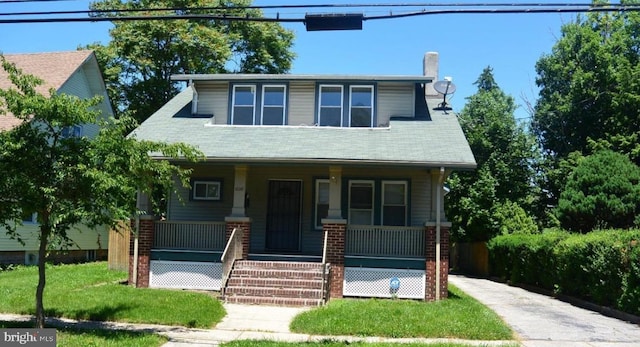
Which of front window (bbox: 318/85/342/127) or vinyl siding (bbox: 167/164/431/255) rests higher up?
front window (bbox: 318/85/342/127)

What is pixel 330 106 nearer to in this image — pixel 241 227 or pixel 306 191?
pixel 306 191

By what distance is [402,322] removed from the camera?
10164 millimetres

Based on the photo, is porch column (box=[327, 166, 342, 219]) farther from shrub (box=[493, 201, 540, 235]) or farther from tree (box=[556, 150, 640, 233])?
shrub (box=[493, 201, 540, 235])

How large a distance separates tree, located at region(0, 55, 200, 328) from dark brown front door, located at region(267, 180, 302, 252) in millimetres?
7565

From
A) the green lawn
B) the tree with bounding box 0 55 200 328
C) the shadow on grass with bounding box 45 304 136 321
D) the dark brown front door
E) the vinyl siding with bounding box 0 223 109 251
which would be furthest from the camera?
the vinyl siding with bounding box 0 223 109 251

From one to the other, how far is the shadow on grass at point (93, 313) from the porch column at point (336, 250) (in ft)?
16.0

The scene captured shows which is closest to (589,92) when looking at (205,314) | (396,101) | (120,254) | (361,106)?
(396,101)

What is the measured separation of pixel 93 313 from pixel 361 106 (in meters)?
9.50

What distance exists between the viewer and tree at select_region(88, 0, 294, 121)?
2925 centimetres

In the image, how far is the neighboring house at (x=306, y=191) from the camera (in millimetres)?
13891

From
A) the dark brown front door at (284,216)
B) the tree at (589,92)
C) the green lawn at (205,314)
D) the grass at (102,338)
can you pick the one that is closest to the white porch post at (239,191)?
the dark brown front door at (284,216)

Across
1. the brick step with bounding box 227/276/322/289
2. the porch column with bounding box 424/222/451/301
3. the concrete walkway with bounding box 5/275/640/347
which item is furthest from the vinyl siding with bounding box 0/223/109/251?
the porch column with bounding box 424/222/451/301

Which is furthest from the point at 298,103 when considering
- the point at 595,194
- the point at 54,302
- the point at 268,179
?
the point at 595,194

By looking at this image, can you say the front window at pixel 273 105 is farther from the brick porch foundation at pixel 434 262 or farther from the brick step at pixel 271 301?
the brick step at pixel 271 301
